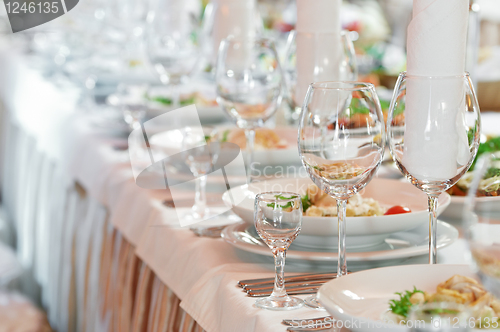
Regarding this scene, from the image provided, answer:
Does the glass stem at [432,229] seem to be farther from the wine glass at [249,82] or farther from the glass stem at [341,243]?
the wine glass at [249,82]

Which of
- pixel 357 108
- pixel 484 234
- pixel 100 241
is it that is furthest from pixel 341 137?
pixel 100 241

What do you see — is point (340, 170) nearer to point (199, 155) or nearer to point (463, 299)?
point (463, 299)

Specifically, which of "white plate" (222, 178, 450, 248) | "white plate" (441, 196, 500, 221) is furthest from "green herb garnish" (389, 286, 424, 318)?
"white plate" (441, 196, 500, 221)

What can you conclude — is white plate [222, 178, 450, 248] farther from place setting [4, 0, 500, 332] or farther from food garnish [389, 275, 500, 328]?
food garnish [389, 275, 500, 328]

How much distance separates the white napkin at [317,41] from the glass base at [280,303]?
525 mm

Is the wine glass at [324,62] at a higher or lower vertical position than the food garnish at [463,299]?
higher

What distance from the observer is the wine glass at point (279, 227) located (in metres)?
0.66

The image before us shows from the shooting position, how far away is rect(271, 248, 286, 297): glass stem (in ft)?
2.17

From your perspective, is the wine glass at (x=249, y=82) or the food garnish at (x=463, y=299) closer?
the food garnish at (x=463, y=299)

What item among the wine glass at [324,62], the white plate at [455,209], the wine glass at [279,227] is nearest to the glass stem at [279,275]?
the wine glass at [279,227]

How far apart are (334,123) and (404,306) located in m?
0.21

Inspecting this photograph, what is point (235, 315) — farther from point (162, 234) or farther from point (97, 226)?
point (97, 226)

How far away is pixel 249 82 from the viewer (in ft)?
3.61

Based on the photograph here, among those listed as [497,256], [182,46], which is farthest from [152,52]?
[497,256]
